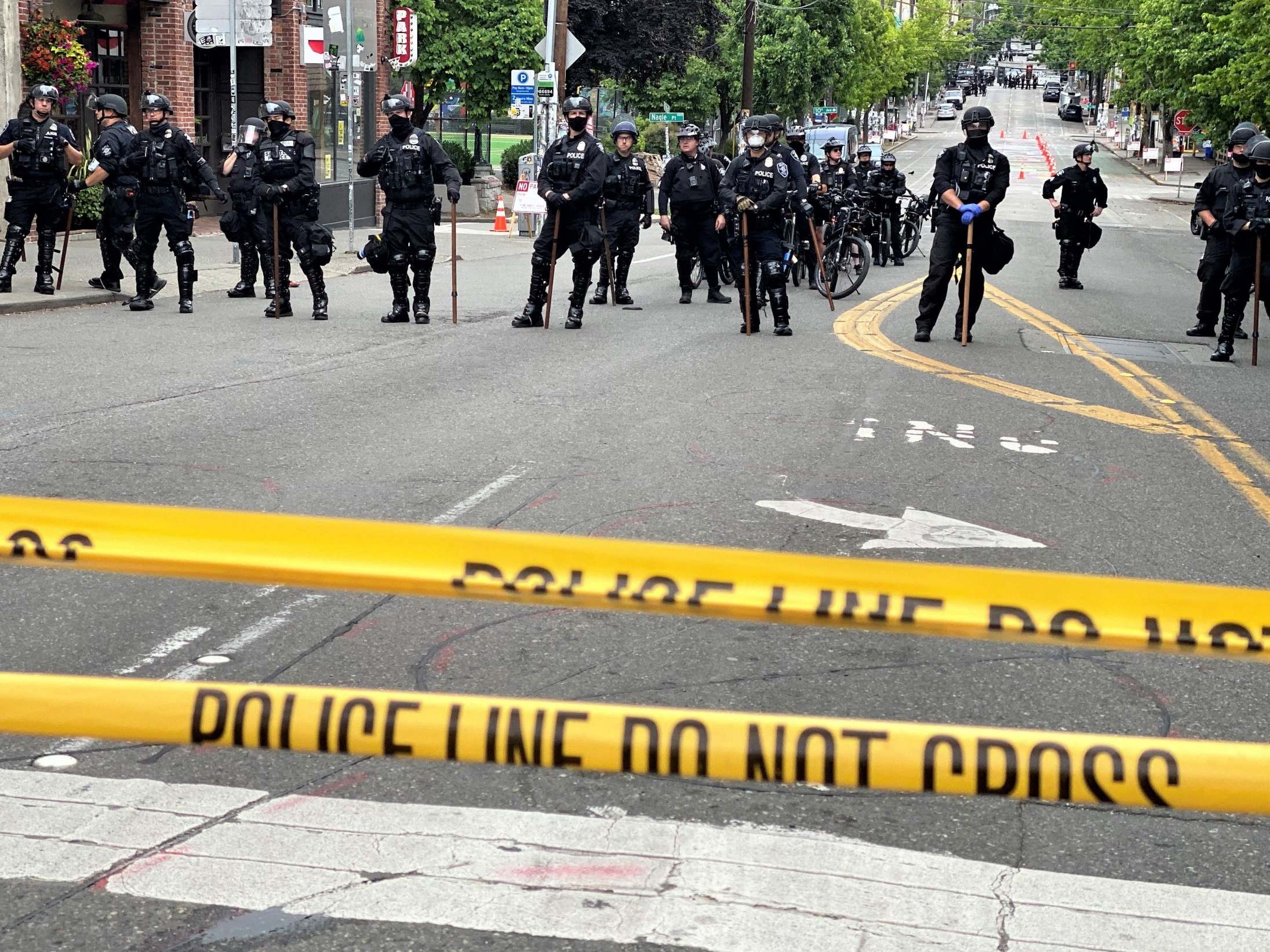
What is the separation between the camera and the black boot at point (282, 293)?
1525 centimetres

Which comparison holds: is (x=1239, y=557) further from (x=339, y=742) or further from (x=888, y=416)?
(x=339, y=742)

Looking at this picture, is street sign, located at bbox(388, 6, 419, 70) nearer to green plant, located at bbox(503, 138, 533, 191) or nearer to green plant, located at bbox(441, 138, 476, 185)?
green plant, located at bbox(441, 138, 476, 185)

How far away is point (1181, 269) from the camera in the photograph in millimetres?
26859

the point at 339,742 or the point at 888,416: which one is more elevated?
the point at 339,742

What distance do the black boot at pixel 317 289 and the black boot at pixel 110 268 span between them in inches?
87.7

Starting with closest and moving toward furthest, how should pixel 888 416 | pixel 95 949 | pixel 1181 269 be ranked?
pixel 95 949
pixel 888 416
pixel 1181 269

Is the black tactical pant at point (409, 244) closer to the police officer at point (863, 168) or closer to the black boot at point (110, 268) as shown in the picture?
the black boot at point (110, 268)

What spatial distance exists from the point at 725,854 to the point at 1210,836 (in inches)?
48.3

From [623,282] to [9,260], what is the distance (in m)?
6.40

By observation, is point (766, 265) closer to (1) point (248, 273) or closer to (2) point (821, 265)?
(2) point (821, 265)

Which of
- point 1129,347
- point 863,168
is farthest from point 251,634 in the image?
point 863,168

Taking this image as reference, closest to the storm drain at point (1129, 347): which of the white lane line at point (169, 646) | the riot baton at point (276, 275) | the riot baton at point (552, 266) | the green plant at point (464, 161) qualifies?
the riot baton at point (552, 266)

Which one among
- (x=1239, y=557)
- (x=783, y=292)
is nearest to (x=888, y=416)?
(x=1239, y=557)

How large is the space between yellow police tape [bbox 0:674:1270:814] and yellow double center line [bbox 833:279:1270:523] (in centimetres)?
570
